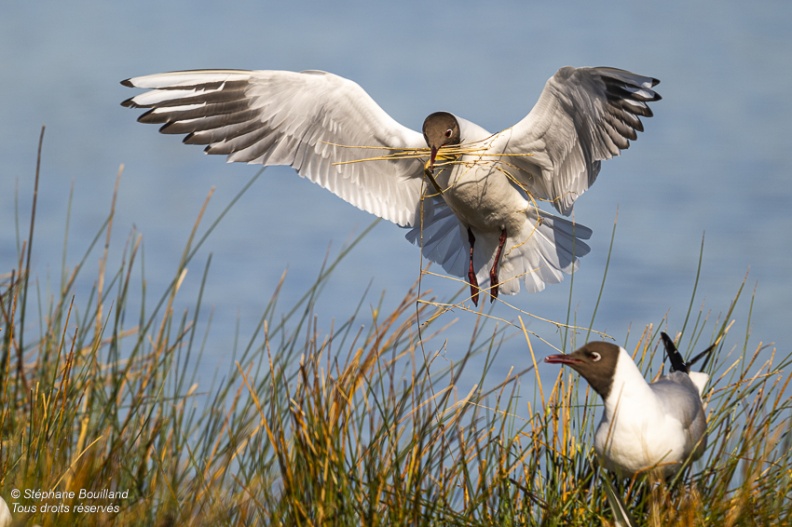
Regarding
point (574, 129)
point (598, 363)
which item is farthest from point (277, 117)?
point (598, 363)

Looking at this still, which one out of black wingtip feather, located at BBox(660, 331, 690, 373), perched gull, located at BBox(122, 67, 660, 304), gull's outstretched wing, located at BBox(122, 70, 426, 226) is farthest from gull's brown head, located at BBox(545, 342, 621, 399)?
gull's outstretched wing, located at BBox(122, 70, 426, 226)

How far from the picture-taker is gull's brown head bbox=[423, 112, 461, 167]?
5.35 metres

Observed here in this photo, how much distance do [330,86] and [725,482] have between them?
3.42 metres

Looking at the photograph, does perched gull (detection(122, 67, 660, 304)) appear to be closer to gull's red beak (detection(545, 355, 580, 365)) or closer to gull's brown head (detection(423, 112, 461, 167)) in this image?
gull's brown head (detection(423, 112, 461, 167))

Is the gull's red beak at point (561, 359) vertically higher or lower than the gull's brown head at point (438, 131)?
lower

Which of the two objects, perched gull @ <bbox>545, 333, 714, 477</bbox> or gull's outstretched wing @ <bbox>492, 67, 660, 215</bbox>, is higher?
gull's outstretched wing @ <bbox>492, 67, 660, 215</bbox>

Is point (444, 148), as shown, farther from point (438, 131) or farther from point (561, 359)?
point (561, 359)

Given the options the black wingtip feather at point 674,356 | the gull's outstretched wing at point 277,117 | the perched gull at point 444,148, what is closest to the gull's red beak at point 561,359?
the black wingtip feather at point 674,356

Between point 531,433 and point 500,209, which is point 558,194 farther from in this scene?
point 531,433

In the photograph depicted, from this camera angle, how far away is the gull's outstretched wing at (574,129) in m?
5.14

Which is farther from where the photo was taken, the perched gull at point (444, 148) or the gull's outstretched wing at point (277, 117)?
the gull's outstretched wing at point (277, 117)

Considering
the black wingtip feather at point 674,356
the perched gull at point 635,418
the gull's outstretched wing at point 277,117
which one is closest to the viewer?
the perched gull at point 635,418

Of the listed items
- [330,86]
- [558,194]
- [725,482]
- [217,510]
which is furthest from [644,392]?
[330,86]

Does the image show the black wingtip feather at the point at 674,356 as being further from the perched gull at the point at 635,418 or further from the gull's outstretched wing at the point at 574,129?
the gull's outstretched wing at the point at 574,129
